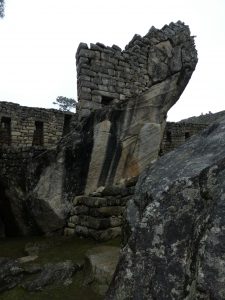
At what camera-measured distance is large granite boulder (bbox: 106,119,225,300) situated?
203 centimetres

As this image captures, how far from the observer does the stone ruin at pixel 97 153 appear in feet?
23.8

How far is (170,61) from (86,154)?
4.54 m

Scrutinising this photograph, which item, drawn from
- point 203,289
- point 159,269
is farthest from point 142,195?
point 203,289

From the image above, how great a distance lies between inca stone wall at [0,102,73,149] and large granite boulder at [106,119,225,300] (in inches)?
465

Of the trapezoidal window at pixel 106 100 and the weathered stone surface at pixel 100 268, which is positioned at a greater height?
the trapezoidal window at pixel 106 100

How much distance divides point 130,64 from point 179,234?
817cm

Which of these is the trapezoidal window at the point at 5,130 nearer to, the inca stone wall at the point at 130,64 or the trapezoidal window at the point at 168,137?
the inca stone wall at the point at 130,64

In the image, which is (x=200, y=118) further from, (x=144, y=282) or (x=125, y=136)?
(x=144, y=282)

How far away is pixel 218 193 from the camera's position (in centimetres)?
226

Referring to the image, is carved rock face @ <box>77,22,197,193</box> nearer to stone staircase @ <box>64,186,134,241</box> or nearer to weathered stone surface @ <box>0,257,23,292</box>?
stone staircase @ <box>64,186,134,241</box>

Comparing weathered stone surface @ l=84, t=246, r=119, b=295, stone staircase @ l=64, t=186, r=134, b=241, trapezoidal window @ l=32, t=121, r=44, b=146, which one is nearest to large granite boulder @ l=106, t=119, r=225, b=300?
weathered stone surface @ l=84, t=246, r=119, b=295

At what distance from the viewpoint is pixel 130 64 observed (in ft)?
32.5

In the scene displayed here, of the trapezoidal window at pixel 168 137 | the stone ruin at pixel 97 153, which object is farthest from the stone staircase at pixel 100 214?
the trapezoidal window at pixel 168 137

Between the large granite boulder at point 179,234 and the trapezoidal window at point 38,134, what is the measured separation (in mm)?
12433
